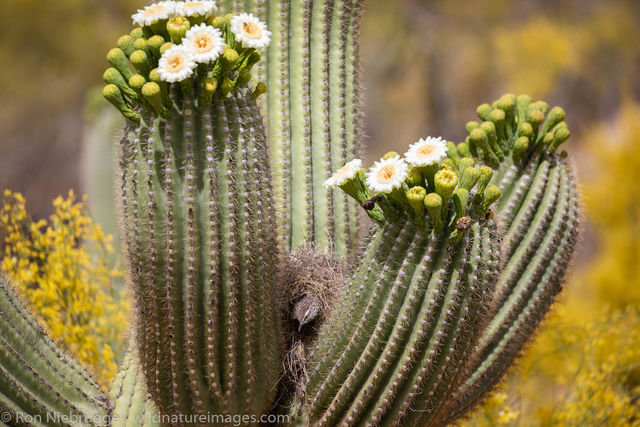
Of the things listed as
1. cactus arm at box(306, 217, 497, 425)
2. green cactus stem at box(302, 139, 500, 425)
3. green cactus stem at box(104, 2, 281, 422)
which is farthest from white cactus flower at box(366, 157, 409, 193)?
green cactus stem at box(104, 2, 281, 422)

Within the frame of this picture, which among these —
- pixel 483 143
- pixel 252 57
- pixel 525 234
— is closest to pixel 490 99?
pixel 483 143

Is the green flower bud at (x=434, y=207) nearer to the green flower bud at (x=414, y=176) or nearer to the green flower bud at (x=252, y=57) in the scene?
the green flower bud at (x=414, y=176)

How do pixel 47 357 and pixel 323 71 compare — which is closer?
pixel 47 357

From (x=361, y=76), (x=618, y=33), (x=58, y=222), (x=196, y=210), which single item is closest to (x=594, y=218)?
(x=618, y=33)

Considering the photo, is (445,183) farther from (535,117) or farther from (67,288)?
(67,288)

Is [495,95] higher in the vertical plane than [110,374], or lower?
higher

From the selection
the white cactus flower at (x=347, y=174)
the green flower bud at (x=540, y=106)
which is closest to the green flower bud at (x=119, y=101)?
the white cactus flower at (x=347, y=174)

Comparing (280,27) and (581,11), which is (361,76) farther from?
(581,11)

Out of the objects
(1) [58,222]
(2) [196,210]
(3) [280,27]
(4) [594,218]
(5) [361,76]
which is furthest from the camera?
(4) [594,218]
